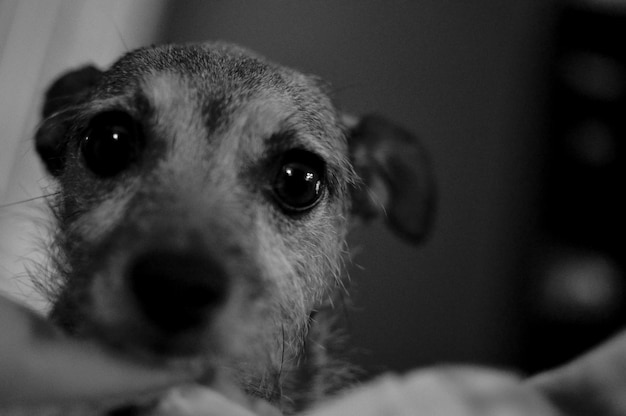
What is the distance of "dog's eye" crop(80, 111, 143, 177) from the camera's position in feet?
4.13

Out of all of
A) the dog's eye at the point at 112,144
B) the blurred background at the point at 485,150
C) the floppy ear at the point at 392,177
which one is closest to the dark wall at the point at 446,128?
the blurred background at the point at 485,150

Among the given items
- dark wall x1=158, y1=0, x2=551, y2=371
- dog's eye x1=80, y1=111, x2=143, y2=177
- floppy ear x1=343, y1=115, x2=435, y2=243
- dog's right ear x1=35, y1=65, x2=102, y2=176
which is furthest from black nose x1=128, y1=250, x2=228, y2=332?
dark wall x1=158, y1=0, x2=551, y2=371

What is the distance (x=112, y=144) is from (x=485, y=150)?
2942mm

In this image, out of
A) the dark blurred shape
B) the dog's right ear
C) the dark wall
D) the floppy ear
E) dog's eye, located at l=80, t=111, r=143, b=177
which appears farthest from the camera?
the dark wall

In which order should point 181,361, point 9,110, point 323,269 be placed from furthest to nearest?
point 9,110 → point 323,269 → point 181,361

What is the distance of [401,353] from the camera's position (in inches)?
138

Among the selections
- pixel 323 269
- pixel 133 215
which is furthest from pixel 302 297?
pixel 133 215

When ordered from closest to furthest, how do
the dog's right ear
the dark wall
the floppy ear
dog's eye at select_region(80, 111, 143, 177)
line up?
dog's eye at select_region(80, 111, 143, 177), the dog's right ear, the floppy ear, the dark wall

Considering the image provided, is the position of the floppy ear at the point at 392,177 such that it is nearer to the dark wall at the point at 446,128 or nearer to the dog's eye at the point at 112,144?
the dog's eye at the point at 112,144

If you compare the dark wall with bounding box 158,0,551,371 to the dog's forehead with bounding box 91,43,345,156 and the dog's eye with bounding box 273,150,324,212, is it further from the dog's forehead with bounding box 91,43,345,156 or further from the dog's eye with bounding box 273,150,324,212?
the dog's eye with bounding box 273,150,324,212

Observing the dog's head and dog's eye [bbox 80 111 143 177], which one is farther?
dog's eye [bbox 80 111 143 177]

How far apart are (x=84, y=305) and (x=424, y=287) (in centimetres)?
292

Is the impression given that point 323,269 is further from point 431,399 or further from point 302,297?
point 431,399

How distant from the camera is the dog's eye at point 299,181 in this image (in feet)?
4.36
